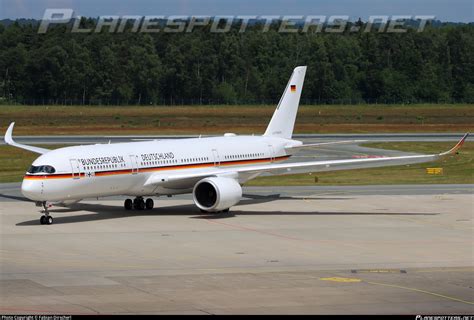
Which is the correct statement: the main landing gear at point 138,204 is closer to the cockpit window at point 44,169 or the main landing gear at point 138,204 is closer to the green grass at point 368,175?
the cockpit window at point 44,169

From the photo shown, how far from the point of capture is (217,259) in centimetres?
4134

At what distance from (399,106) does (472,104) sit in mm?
16497

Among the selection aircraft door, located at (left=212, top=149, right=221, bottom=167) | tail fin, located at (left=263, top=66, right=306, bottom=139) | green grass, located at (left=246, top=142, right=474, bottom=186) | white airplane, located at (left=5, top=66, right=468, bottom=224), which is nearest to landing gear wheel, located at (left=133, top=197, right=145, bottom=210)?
white airplane, located at (left=5, top=66, right=468, bottom=224)

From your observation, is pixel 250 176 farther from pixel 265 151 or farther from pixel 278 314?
pixel 278 314

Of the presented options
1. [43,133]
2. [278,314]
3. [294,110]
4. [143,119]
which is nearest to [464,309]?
[278,314]

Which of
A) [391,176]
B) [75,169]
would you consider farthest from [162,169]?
[391,176]

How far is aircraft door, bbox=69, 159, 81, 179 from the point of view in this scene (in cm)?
5172

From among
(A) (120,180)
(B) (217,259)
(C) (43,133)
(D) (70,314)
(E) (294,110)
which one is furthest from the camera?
(C) (43,133)

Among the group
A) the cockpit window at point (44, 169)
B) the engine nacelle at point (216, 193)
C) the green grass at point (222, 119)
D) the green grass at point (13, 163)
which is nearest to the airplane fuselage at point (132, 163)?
the cockpit window at point (44, 169)

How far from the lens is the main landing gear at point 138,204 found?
58312mm

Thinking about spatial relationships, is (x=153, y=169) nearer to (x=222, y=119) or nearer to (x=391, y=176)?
(x=391, y=176)

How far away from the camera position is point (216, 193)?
54.9 m

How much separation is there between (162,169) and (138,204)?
120 inches

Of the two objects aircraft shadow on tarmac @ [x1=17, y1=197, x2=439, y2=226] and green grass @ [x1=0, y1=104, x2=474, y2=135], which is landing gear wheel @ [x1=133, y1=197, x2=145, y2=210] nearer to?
aircraft shadow on tarmac @ [x1=17, y1=197, x2=439, y2=226]
